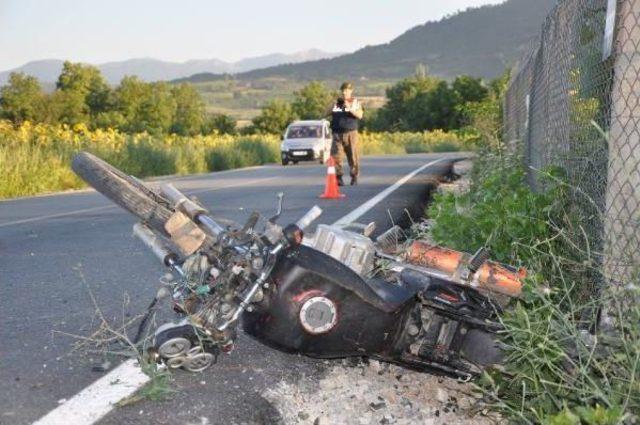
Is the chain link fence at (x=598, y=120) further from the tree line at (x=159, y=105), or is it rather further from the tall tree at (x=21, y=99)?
the tall tree at (x=21, y=99)

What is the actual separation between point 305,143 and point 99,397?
88.8 feet

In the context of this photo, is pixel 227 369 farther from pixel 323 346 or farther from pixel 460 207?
pixel 460 207

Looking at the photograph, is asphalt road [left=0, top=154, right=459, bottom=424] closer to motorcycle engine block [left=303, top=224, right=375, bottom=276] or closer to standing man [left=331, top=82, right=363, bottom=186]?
motorcycle engine block [left=303, top=224, right=375, bottom=276]

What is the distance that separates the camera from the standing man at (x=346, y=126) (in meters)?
14.4

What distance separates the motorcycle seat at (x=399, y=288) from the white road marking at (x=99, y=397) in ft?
3.47

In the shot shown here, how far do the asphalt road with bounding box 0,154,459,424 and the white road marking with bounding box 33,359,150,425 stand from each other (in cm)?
5

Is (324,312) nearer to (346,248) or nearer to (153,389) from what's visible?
(346,248)

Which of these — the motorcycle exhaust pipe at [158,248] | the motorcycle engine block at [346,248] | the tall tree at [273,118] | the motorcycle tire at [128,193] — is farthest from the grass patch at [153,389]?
the tall tree at [273,118]

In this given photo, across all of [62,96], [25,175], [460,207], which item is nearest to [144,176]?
[25,175]

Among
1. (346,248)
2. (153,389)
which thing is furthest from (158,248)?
(346,248)

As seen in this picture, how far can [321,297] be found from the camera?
2951 millimetres

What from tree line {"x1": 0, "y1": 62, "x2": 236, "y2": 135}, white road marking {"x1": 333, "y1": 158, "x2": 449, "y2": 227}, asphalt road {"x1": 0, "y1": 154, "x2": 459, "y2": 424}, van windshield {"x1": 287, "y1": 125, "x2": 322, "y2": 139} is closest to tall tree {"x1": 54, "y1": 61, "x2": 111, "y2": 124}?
tree line {"x1": 0, "y1": 62, "x2": 236, "y2": 135}

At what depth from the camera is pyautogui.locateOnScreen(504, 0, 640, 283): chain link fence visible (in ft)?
10.2

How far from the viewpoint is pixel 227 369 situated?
11.3 ft
